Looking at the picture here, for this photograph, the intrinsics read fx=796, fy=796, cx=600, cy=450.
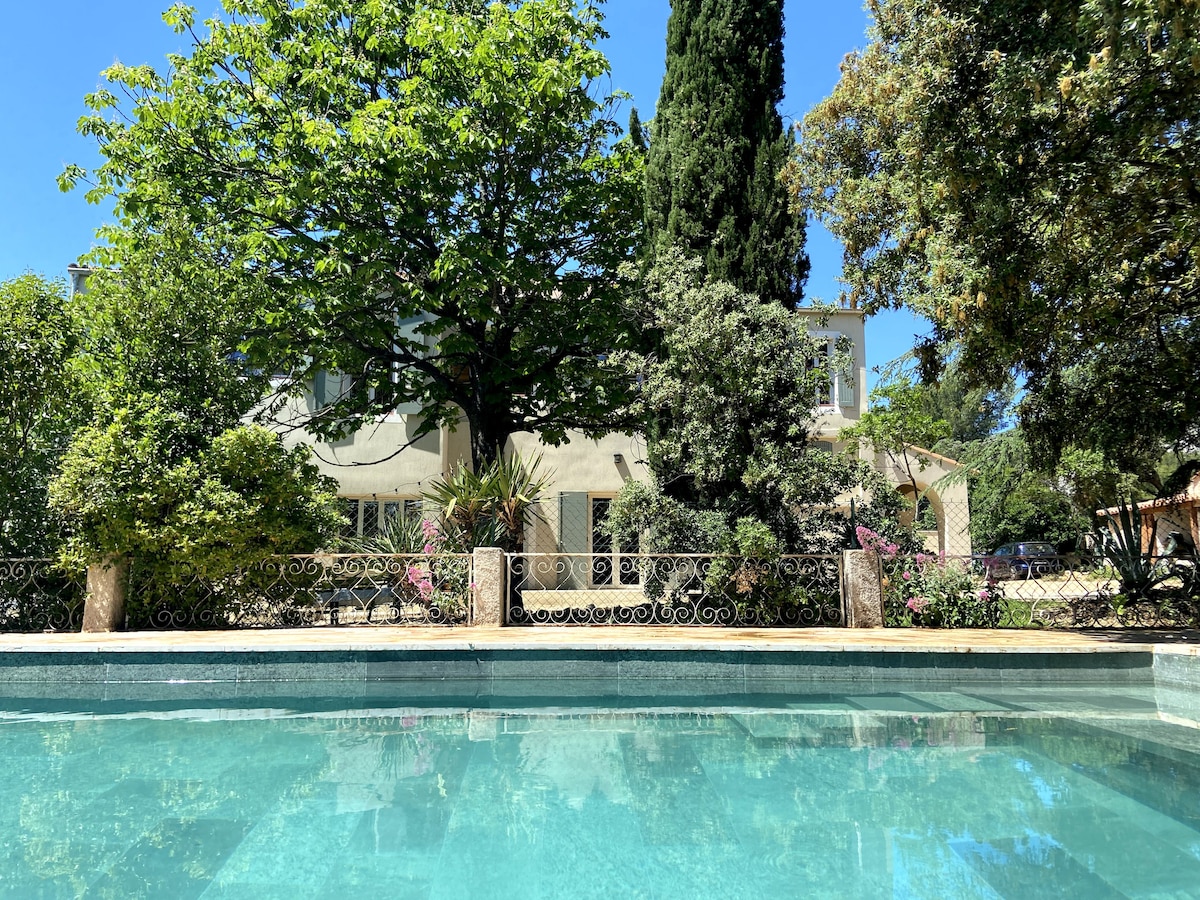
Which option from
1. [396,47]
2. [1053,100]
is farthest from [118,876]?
[396,47]

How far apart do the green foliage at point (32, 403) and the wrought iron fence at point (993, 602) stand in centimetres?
1252

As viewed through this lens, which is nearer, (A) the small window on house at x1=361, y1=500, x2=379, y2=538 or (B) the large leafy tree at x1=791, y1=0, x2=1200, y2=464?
(B) the large leafy tree at x1=791, y1=0, x2=1200, y2=464

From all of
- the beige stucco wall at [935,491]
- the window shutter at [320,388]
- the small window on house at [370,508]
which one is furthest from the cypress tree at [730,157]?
the beige stucco wall at [935,491]

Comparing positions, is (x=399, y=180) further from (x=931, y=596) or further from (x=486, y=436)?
(x=931, y=596)

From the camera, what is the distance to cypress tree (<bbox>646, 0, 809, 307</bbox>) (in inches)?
513

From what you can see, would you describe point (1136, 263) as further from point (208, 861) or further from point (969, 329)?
point (208, 861)

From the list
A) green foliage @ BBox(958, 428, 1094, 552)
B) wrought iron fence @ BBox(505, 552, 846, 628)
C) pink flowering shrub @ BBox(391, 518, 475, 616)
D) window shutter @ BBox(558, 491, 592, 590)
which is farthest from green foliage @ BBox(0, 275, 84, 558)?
green foliage @ BBox(958, 428, 1094, 552)

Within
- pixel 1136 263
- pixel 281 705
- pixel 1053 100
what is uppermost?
pixel 1053 100

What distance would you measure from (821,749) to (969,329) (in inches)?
221

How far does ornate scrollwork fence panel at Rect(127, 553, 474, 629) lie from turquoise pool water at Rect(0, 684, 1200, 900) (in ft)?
9.59

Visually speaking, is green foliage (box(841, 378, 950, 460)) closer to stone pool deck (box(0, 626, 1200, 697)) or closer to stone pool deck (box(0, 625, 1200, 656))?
stone pool deck (box(0, 625, 1200, 656))

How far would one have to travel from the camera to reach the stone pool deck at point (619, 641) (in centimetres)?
940

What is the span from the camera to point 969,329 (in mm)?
9711

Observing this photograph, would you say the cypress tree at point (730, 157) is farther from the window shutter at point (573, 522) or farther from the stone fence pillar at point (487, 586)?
the window shutter at point (573, 522)
